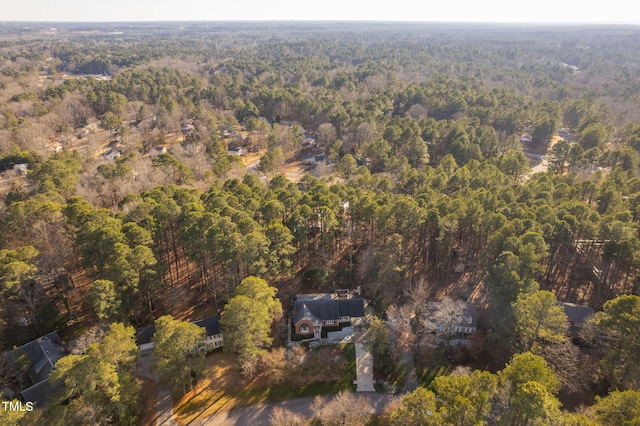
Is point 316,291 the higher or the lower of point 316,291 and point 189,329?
the lower

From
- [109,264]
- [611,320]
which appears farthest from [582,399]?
[109,264]

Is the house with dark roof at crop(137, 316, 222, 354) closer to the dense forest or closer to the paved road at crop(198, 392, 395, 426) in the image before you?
the dense forest

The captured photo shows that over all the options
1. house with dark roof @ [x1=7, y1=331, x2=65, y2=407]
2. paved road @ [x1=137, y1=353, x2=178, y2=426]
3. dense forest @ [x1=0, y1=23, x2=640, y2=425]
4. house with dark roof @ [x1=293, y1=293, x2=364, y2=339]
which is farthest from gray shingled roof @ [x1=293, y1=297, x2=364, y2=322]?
house with dark roof @ [x1=7, y1=331, x2=65, y2=407]

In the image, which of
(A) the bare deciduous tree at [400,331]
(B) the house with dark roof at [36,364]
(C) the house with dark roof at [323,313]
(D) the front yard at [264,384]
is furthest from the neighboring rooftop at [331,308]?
(B) the house with dark roof at [36,364]

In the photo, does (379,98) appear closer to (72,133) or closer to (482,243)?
(482,243)

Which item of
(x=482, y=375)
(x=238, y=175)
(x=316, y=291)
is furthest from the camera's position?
(x=238, y=175)

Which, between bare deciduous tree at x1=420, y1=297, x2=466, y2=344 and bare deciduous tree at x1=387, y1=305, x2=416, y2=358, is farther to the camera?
bare deciduous tree at x1=387, y1=305, x2=416, y2=358

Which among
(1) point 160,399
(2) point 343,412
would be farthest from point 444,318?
(1) point 160,399
